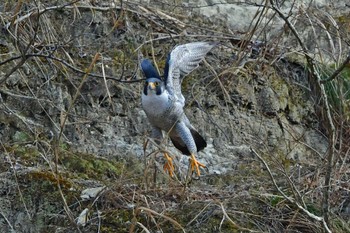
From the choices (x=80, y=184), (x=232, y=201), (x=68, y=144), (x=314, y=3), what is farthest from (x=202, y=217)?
(x=314, y=3)

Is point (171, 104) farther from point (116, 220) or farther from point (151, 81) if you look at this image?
point (116, 220)

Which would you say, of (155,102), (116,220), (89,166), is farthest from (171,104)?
(116,220)

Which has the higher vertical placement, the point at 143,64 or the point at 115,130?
the point at 143,64

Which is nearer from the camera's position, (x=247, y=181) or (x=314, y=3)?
(x=247, y=181)

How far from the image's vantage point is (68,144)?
6.14m

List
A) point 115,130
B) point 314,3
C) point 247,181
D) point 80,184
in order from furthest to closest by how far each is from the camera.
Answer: point 314,3
point 115,130
point 247,181
point 80,184

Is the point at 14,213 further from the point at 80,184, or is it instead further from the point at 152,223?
the point at 152,223

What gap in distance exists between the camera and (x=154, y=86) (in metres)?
5.59

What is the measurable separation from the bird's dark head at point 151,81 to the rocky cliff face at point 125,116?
0.25 metres

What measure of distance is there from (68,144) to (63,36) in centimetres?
80

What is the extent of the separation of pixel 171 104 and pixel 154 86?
18cm

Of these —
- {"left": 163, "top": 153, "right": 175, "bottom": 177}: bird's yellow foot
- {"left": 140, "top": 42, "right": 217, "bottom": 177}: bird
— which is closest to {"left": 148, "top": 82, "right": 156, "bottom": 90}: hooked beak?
{"left": 140, "top": 42, "right": 217, "bottom": 177}: bird

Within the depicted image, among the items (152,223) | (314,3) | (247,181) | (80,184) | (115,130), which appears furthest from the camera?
(314,3)

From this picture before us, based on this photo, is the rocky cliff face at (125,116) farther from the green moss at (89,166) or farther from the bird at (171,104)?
the bird at (171,104)
